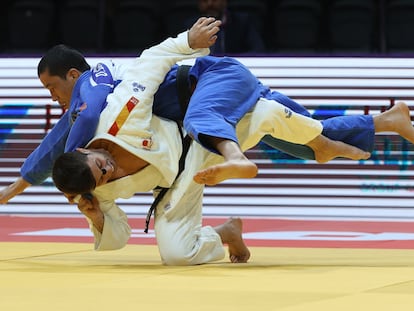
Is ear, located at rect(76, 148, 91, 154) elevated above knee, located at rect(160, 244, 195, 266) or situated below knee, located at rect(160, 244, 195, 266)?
above

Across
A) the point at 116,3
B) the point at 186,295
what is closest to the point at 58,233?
the point at 186,295

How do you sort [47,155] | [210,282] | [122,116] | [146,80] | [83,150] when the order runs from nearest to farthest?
[210,282] < [83,150] < [122,116] < [146,80] < [47,155]

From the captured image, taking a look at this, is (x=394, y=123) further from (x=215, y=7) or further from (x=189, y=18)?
(x=189, y=18)

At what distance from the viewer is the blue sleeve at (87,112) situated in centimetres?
392

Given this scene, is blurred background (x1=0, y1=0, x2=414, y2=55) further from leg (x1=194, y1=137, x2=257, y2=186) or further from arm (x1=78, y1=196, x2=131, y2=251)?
leg (x1=194, y1=137, x2=257, y2=186)

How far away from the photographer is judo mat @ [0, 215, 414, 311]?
2.78 m

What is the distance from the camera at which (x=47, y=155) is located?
444 centimetres

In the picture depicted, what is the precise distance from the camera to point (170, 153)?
4.01 metres

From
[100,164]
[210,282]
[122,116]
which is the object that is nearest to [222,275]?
[210,282]

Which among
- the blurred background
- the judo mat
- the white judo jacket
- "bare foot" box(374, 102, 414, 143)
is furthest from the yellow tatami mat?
the blurred background

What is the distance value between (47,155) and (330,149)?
123 cm

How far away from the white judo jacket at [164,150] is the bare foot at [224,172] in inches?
19.7

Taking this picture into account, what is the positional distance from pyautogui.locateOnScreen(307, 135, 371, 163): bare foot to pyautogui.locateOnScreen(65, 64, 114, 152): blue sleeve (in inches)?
36.3

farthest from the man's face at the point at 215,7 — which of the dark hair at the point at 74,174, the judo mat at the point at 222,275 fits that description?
the dark hair at the point at 74,174
